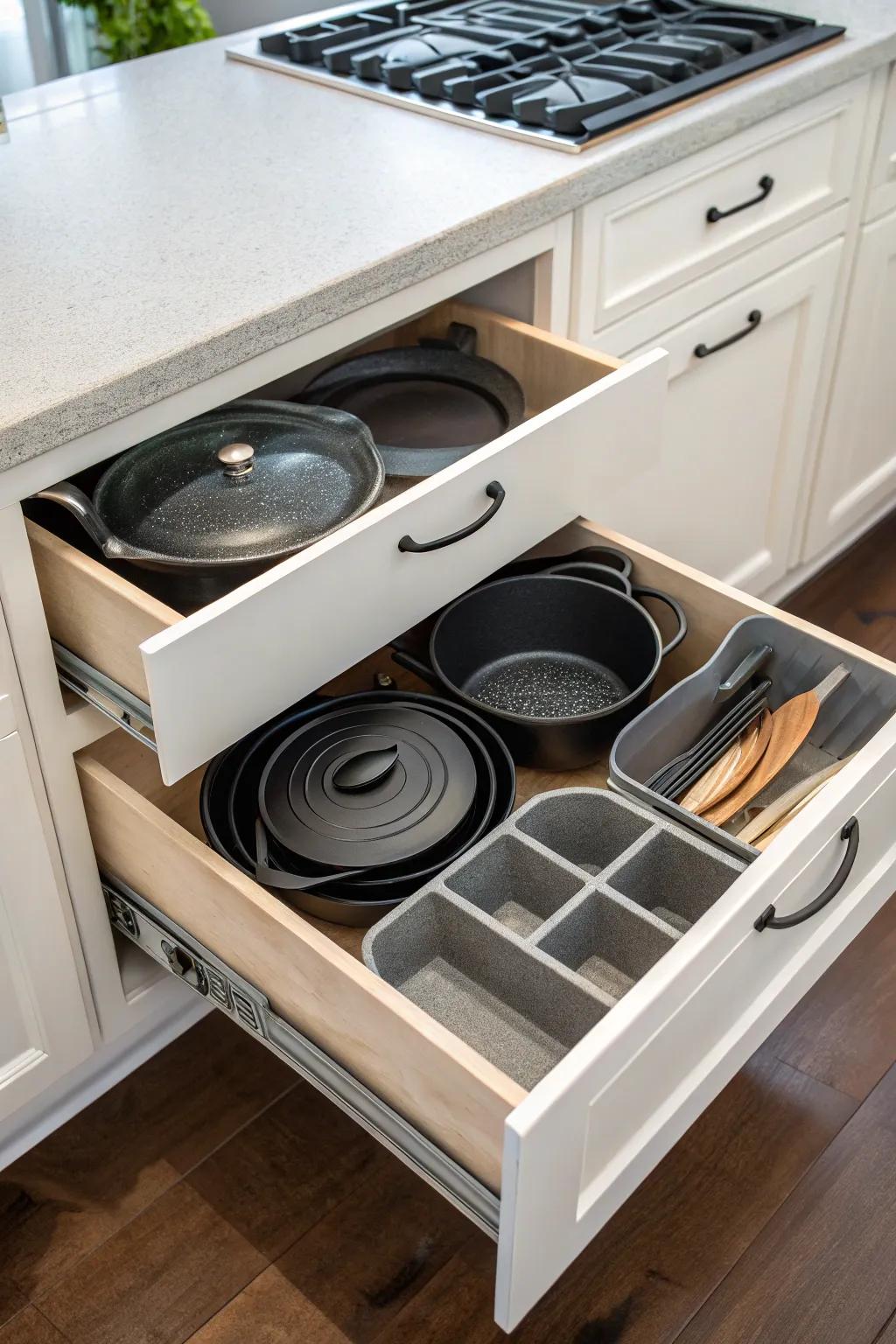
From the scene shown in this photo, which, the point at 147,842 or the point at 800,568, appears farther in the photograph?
the point at 800,568

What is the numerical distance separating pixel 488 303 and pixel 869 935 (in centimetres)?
88

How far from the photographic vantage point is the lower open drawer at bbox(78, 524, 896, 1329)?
83 cm

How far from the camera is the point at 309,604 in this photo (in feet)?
3.28

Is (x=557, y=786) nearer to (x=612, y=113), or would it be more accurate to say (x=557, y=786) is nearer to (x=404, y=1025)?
(x=404, y=1025)

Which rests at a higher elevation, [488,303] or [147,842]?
[488,303]

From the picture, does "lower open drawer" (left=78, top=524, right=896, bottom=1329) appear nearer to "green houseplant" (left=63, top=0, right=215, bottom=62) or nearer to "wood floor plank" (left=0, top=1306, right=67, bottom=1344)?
"wood floor plank" (left=0, top=1306, right=67, bottom=1344)

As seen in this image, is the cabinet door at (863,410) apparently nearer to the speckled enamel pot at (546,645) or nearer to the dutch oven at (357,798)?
the speckled enamel pot at (546,645)

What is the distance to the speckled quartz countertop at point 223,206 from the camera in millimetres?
1051

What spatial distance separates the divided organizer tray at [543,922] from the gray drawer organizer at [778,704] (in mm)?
85

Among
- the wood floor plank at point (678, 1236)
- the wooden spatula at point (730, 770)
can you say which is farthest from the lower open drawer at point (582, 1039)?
the wood floor plank at point (678, 1236)

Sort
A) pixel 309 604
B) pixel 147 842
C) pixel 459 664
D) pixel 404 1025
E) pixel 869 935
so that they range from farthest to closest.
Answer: pixel 869 935 < pixel 459 664 < pixel 147 842 < pixel 309 604 < pixel 404 1025

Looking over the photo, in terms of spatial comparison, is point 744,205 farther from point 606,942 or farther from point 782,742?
point 606,942

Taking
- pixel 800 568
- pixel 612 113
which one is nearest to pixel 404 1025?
pixel 612 113

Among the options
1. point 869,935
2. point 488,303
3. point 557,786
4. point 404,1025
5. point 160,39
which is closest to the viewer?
point 404,1025
